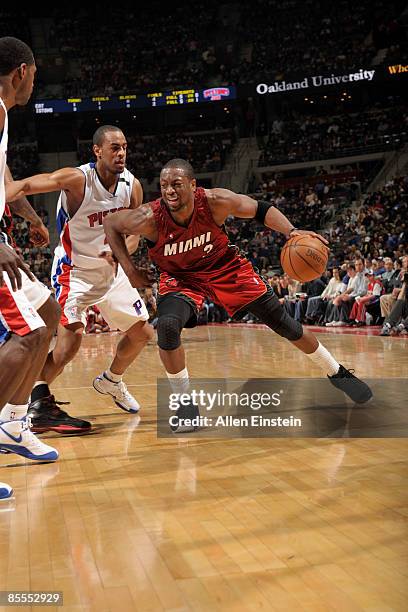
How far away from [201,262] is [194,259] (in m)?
0.05

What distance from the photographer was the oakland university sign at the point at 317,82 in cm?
2425

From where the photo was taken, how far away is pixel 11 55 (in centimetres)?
316

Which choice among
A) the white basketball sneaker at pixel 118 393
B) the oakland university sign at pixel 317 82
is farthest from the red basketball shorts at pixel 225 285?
the oakland university sign at pixel 317 82

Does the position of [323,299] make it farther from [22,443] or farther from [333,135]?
[333,135]

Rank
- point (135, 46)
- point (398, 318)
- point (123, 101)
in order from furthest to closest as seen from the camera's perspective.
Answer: point (135, 46)
point (123, 101)
point (398, 318)

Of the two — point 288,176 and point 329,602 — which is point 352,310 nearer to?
point 329,602

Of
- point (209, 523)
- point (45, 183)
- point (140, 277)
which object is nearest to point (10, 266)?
point (209, 523)

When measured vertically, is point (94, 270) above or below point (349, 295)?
above

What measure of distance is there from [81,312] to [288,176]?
22.3 meters

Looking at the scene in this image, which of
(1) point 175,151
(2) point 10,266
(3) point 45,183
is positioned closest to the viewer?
(2) point 10,266

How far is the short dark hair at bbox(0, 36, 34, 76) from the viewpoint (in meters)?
3.15

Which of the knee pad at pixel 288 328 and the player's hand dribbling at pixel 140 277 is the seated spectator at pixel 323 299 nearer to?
the knee pad at pixel 288 328

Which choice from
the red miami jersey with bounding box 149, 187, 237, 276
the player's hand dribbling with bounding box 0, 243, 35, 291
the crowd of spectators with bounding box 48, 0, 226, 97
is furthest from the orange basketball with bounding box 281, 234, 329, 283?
the crowd of spectators with bounding box 48, 0, 226, 97

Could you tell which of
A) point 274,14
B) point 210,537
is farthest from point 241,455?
point 274,14
